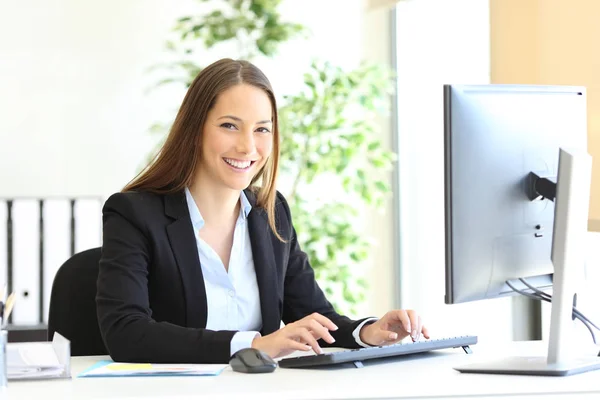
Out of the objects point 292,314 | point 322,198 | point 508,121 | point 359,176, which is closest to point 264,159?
point 292,314

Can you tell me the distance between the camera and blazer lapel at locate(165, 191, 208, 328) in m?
2.04

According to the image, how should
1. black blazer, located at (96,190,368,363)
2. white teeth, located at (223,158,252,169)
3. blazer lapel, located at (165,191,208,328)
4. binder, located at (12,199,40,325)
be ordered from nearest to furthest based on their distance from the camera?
black blazer, located at (96,190,368,363) < blazer lapel, located at (165,191,208,328) < white teeth, located at (223,158,252,169) < binder, located at (12,199,40,325)

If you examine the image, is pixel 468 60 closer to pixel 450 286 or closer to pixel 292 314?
pixel 292 314

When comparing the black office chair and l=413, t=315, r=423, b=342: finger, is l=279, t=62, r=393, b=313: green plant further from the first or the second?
l=413, t=315, r=423, b=342: finger

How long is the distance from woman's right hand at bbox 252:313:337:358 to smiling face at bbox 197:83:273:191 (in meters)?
0.50

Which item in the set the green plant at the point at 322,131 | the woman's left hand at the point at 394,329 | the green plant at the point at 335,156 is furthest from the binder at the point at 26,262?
the woman's left hand at the point at 394,329

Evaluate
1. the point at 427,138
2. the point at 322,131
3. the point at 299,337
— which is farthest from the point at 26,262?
the point at 299,337

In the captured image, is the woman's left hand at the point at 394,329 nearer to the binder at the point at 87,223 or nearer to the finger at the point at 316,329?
the finger at the point at 316,329

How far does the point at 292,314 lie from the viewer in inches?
91.4

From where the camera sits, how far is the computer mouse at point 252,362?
1639mm

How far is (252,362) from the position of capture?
164 cm

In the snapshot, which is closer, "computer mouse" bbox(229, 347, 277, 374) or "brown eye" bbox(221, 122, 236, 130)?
"computer mouse" bbox(229, 347, 277, 374)

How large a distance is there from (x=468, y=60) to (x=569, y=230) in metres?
2.55

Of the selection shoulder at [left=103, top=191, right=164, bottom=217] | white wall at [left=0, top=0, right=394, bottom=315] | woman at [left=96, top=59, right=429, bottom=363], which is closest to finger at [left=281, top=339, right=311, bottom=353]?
woman at [left=96, top=59, right=429, bottom=363]
